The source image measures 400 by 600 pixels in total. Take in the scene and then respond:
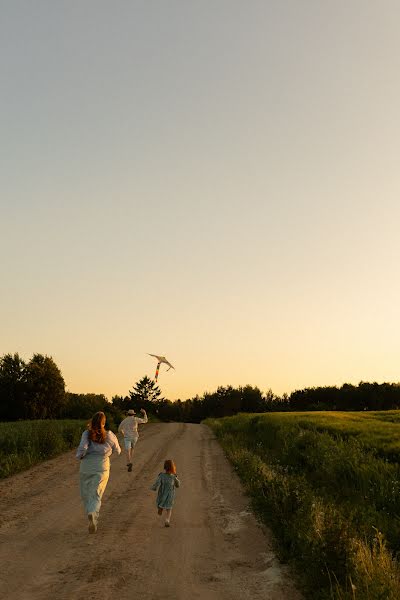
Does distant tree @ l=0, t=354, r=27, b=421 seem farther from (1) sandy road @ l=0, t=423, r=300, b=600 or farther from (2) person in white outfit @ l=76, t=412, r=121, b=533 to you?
(2) person in white outfit @ l=76, t=412, r=121, b=533

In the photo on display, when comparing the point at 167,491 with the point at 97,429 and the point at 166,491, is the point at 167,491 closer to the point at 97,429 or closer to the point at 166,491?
the point at 166,491

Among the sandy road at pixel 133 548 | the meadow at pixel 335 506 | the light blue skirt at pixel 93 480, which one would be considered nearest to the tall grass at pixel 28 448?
the sandy road at pixel 133 548

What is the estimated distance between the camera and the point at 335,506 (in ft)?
38.7

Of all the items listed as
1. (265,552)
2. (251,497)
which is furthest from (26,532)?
(251,497)

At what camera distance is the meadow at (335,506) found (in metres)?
6.72

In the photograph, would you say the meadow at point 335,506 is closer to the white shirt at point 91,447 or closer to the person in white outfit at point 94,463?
the person in white outfit at point 94,463

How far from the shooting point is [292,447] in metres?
22.1

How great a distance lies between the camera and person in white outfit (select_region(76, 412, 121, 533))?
998 cm

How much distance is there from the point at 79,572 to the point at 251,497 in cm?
738

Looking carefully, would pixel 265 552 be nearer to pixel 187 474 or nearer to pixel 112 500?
pixel 112 500

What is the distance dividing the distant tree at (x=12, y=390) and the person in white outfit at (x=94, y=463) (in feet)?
234

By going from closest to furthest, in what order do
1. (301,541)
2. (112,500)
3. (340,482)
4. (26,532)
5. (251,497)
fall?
1. (301,541)
2. (26,532)
3. (112,500)
4. (251,497)
5. (340,482)

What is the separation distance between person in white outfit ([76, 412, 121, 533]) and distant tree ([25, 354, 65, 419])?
70.4 m

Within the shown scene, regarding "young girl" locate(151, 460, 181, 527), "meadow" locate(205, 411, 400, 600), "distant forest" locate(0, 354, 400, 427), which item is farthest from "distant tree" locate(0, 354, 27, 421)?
"young girl" locate(151, 460, 181, 527)
